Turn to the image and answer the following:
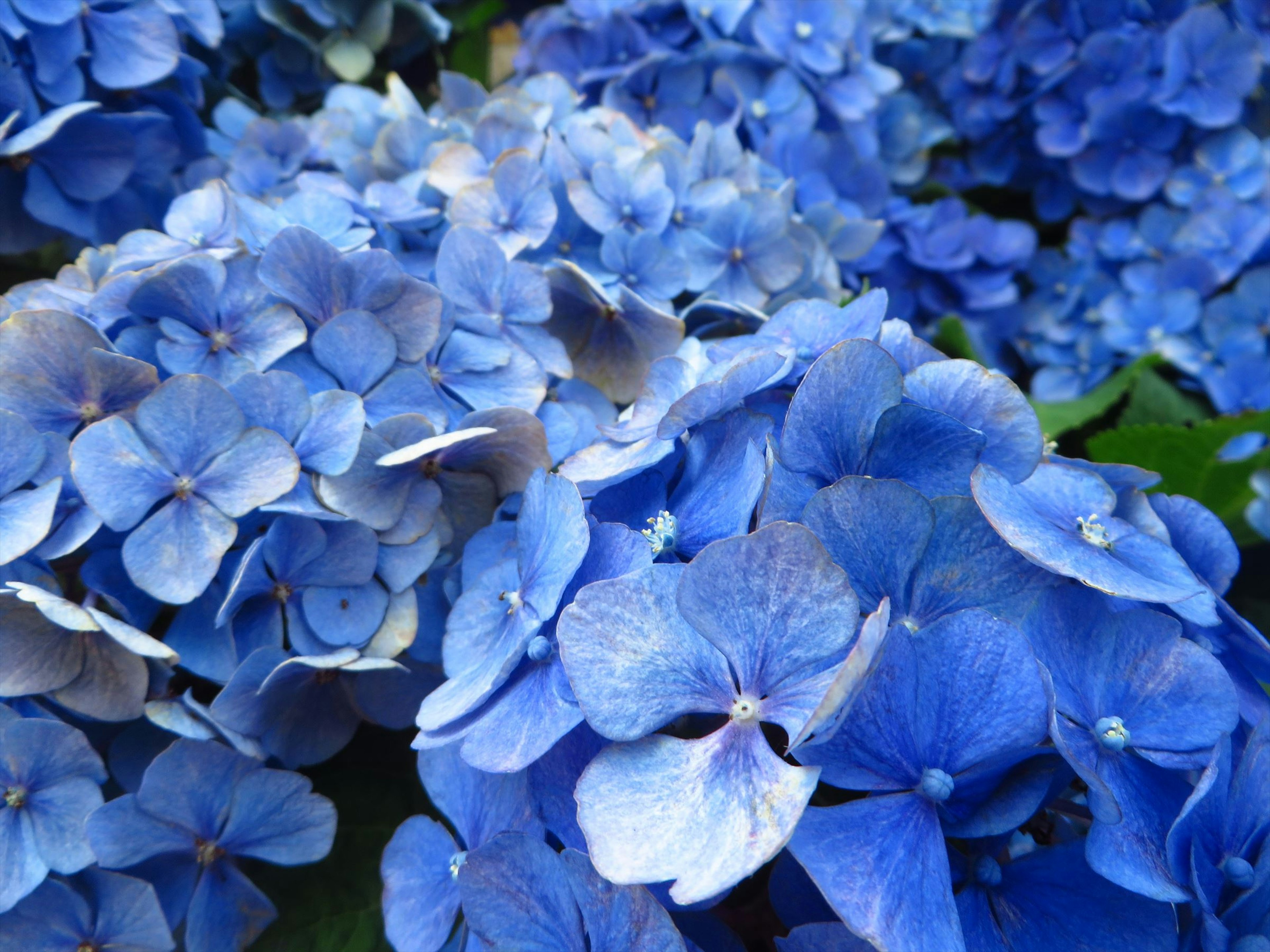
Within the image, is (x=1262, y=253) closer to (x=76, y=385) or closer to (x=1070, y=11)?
(x=1070, y=11)

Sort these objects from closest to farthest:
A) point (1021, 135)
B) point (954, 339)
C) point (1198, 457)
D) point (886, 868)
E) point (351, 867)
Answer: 1. point (886, 868)
2. point (351, 867)
3. point (1198, 457)
4. point (954, 339)
5. point (1021, 135)

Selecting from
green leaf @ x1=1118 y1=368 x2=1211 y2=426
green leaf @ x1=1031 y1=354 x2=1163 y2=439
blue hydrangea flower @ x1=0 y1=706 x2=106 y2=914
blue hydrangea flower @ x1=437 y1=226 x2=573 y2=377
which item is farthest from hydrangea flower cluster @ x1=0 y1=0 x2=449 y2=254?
green leaf @ x1=1118 y1=368 x2=1211 y2=426

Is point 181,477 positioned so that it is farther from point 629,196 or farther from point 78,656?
point 629,196

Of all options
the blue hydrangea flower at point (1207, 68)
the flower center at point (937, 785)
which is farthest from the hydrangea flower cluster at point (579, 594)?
the blue hydrangea flower at point (1207, 68)

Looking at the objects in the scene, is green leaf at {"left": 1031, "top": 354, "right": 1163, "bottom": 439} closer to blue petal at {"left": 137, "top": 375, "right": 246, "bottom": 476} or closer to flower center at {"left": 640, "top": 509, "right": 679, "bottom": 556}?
flower center at {"left": 640, "top": 509, "right": 679, "bottom": 556}

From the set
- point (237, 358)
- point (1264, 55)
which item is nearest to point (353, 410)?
point (237, 358)

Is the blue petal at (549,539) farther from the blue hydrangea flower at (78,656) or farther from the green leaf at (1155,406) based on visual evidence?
the green leaf at (1155,406)

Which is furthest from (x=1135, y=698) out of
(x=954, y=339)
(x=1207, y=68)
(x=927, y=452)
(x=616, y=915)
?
(x=1207, y=68)
